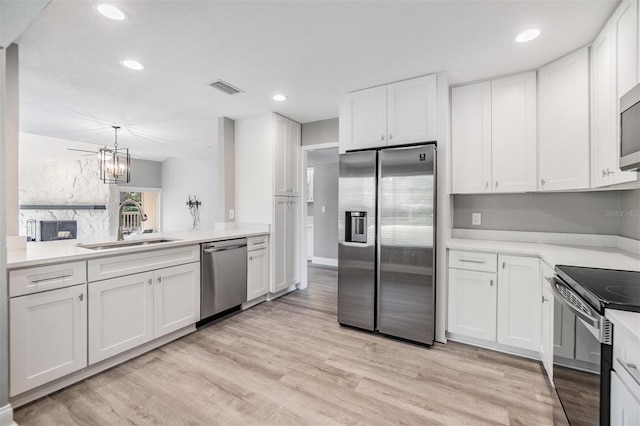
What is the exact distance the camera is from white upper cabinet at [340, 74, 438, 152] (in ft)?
8.54

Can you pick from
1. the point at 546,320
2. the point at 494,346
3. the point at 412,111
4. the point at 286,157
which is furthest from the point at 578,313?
the point at 286,157

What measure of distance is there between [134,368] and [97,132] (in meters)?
4.24

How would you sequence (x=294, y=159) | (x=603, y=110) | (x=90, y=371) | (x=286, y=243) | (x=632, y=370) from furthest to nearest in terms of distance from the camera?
(x=294, y=159) → (x=286, y=243) → (x=90, y=371) → (x=603, y=110) → (x=632, y=370)

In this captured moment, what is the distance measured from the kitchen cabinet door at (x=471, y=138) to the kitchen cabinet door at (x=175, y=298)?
274 centimetres

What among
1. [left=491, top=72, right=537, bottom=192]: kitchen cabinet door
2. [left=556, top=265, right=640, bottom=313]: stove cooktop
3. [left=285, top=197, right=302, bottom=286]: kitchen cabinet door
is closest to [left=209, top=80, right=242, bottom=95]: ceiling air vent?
[left=285, top=197, right=302, bottom=286]: kitchen cabinet door

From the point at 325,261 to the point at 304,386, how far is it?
4.03m

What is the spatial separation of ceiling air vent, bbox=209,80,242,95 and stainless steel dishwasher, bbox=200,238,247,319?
1.61m

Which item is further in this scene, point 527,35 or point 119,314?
point 119,314

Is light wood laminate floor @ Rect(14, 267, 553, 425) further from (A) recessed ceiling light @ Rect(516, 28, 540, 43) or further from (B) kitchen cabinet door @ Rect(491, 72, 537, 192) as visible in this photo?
(A) recessed ceiling light @ Rect(516, 28, 540, 43)

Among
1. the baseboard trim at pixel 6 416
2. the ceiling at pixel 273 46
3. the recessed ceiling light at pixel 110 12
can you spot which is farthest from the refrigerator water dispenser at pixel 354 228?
the baseboard trim at pixel 6 416

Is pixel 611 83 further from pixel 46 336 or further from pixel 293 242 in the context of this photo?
pixel 46 336

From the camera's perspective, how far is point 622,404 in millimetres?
957

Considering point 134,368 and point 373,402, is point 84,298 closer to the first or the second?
point 134,368

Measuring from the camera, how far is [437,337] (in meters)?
2.60
